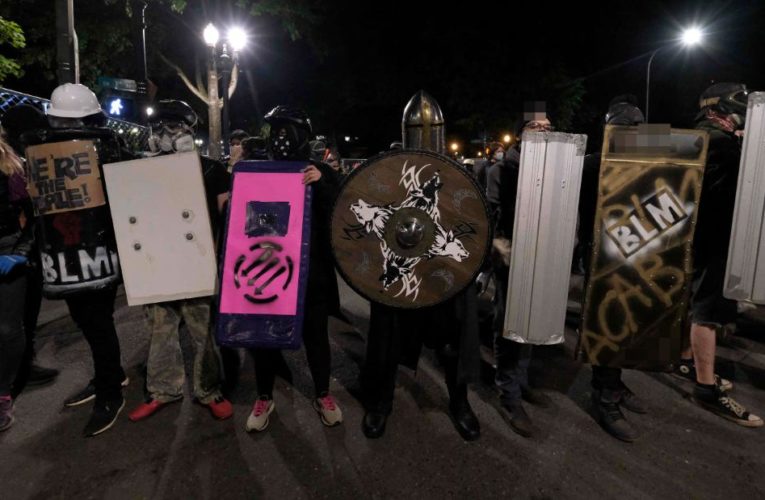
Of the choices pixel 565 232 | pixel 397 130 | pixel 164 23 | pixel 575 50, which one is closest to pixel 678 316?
pixel 565 232

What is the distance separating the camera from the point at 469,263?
2.50 metres

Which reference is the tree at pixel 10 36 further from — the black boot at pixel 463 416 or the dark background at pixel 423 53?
the black boot at pixel 463 416

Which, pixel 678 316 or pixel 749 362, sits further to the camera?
pixel 749 362

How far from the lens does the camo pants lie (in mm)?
2975

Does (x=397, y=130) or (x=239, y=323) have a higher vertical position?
(x=397, y=130)

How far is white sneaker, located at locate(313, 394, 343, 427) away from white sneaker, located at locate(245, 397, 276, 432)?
0.30 meters

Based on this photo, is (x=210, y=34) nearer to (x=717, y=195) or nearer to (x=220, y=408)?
(x=220, y=408)

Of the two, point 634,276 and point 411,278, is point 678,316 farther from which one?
point 411,278

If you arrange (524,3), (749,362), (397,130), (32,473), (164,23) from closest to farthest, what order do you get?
(32,473)
(749,362)
(164,23)
(524,3)
(397,130)

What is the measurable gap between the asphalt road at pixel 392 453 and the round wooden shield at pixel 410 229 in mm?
869

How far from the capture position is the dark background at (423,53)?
474 inches

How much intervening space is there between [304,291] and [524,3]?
17.0m

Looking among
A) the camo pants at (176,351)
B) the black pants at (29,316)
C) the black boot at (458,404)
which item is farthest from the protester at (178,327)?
the black boot at (458,404)

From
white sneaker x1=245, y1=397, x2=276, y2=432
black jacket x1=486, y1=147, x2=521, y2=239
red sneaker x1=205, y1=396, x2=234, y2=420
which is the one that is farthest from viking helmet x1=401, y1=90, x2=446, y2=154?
red sneaker x1=205, y1=396, x2=234, y2=420
